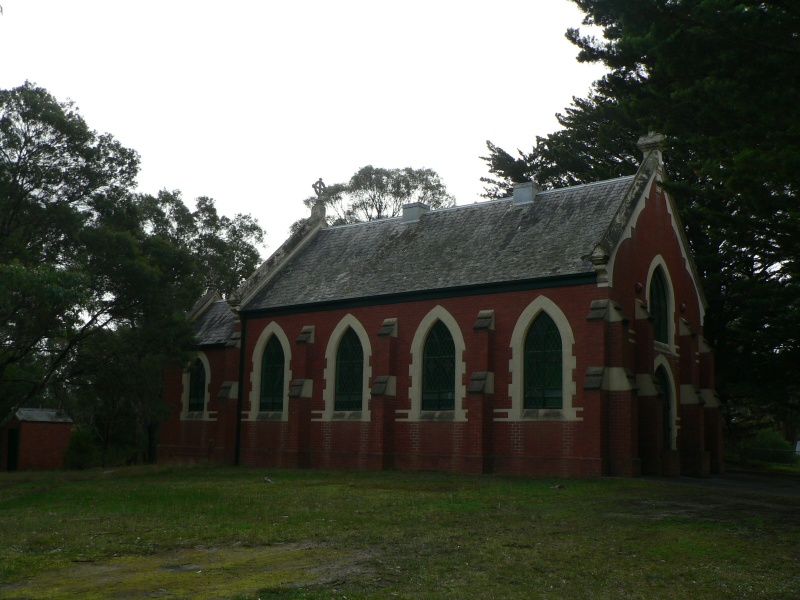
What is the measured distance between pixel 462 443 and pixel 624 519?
12.4 meters

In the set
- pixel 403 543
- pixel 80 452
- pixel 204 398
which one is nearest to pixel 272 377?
pixel 204 398

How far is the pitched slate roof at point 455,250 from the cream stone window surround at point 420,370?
1102mm

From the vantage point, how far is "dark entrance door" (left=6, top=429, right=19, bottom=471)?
4162cm

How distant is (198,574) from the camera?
9430 mm

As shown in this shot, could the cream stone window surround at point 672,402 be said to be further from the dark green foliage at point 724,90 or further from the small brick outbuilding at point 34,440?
the small brick outbuilding at point 34,440

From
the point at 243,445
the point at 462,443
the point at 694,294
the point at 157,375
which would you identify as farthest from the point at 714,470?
the point at 157,375

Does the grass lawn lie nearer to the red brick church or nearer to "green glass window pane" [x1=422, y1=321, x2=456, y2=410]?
the red brick church

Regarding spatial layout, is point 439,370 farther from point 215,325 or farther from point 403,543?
point 403,543

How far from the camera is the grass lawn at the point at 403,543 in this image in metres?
8.87

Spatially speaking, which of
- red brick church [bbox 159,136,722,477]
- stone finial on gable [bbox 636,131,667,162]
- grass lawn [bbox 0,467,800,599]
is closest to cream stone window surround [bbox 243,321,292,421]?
red brick church [bbox 159,136,722,477]

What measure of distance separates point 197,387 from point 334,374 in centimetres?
844

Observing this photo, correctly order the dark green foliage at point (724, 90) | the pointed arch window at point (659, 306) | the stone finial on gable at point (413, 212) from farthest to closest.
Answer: the stone finial on gable at point (413, 212)
the pointed arch window at point (659, 306)
the dark green foliage at point (724, 90)

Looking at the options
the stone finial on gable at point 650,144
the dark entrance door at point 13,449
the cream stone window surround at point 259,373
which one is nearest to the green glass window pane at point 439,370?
the cream stone window surround at point 259,373

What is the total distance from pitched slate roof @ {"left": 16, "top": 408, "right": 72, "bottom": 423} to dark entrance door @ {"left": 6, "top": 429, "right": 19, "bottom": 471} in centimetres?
82
